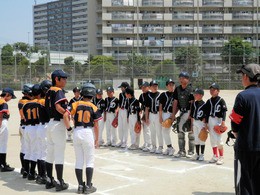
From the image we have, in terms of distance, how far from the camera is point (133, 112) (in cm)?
1065

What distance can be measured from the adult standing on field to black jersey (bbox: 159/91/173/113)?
5109 millimetres

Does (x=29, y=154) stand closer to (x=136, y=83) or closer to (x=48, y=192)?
(x=48, y=192)

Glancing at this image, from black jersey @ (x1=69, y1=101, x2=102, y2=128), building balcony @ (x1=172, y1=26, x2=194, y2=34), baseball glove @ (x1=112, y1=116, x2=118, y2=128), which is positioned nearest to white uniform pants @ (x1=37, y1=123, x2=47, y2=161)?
black jersey @ (x1=69, y1=101, x2=102, y2=128)

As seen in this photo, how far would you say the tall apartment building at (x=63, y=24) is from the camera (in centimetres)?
11275

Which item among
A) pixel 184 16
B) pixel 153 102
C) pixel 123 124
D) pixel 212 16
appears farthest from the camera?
pixel 212 16

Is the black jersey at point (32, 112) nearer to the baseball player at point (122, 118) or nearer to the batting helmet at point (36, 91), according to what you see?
the batting helmet at point (36, 91)

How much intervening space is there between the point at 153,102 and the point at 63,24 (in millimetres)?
129906

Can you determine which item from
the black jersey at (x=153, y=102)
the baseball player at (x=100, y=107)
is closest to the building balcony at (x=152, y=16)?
the baseball player at (x=100, y=107)

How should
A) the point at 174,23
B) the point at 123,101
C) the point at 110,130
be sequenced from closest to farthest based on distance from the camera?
the point at 123,101, the point at 110,130, the point at 174,23

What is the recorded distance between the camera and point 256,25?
204 feet

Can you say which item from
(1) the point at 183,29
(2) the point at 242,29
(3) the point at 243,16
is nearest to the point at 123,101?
(1) the point at 183,29

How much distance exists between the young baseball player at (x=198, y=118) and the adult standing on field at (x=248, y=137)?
169 inches

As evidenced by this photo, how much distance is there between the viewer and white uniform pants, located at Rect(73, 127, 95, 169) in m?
6.38

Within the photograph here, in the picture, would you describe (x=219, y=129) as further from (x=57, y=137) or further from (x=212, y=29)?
(x=212, y=29)
